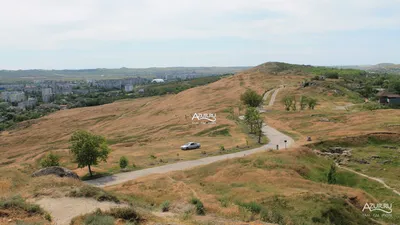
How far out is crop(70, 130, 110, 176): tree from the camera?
3106 centimetres

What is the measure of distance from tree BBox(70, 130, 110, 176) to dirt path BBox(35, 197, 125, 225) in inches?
523

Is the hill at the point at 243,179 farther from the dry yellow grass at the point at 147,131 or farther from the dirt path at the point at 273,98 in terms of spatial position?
the dirt path at the point at 273,98

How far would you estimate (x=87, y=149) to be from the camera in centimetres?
3114

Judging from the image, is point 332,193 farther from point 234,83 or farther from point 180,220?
point 234,83

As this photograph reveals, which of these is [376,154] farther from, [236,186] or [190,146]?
[236,186]

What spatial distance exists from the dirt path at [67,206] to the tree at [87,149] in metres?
13.3

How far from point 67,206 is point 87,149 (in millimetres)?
14700

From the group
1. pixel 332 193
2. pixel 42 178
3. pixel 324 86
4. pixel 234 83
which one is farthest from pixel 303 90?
pixel 42 178

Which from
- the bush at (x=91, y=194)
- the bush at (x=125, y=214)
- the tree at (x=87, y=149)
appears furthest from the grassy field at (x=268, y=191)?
the tree at (x=87, y=149)

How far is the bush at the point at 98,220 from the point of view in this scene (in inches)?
533

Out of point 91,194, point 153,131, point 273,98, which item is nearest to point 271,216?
point 91,194

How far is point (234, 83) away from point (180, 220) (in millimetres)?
106272

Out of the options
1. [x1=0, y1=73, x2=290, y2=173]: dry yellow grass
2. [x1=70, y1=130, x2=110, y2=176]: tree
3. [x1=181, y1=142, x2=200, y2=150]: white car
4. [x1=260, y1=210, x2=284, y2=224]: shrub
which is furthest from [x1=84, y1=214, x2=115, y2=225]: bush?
[x1=181, y1=142, x2=200, y2=150]: white car

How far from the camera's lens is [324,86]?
93688 mm
